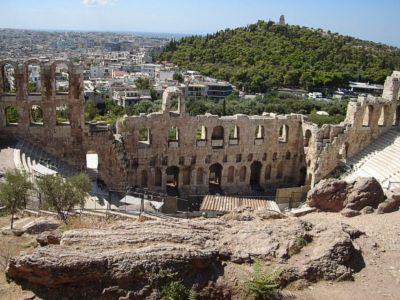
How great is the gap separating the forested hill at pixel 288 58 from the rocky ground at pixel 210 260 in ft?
265

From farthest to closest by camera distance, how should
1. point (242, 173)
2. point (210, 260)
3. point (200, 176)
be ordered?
1. point (242, 173)
2. point (200, 176)
3. point (210, 260)

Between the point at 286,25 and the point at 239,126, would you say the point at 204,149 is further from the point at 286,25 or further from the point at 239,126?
the point at 286,25

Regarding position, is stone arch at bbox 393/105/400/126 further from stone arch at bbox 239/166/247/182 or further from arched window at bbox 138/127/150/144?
arched window at bbox 138/127/150/144

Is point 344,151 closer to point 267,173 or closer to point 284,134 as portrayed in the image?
point 284,134

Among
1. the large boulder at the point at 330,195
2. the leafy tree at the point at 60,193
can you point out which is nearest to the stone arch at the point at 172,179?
the large boulder at the point at 330,195

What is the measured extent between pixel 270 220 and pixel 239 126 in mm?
18409

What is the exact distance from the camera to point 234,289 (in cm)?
963

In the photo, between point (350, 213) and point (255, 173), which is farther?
point (255, 173)

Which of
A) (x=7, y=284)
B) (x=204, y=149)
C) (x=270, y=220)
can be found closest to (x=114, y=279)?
(x=7, y=284)

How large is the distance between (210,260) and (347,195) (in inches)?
409

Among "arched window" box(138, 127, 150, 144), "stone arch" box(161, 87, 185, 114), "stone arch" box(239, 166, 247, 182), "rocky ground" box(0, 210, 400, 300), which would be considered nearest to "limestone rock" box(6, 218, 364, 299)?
"rocky ground" box(0, 210, 400, 300)

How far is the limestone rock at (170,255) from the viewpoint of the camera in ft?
30.3

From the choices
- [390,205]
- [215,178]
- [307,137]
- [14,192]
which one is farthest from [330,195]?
[215,178]

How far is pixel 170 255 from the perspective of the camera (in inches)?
379
